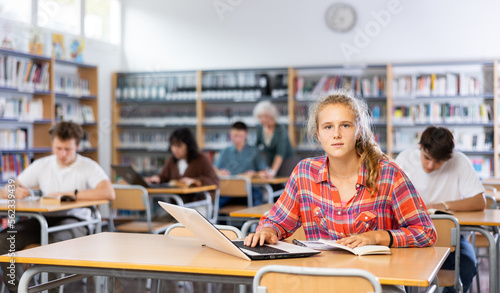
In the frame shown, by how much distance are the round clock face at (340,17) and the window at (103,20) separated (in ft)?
9.85

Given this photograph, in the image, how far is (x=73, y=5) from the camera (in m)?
7.88

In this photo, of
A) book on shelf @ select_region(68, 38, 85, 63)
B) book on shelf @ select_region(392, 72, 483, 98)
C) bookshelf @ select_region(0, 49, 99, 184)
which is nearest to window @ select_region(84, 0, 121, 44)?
book on shelf @ select_region(68, 38, 85, 63)

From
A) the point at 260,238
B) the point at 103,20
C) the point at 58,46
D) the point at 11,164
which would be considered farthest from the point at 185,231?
the point at 103,20

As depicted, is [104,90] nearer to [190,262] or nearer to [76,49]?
[76,49]

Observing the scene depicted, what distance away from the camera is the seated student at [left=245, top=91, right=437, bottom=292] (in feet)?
6.86

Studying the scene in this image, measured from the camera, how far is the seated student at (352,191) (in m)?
2.09

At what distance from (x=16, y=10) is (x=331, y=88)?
3860 mm

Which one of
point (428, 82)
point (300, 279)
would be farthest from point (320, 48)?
point (300, 279)

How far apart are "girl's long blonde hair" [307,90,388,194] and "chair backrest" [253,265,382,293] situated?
0.65 m

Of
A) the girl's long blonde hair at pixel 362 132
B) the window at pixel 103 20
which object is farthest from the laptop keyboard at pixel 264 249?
the window at pixel 103 20

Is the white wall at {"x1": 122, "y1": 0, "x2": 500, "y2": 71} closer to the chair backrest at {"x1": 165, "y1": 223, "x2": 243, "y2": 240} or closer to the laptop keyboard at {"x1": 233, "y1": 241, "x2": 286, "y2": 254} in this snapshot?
the chair backrest at {"x1": 165, "y1": 223, "x2": 243, "y2": 240}

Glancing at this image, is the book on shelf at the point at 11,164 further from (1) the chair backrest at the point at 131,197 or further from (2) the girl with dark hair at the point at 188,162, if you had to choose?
(1) the chair backrest at the point at 131,197

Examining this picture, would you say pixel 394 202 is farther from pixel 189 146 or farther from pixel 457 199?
pixel 189 146

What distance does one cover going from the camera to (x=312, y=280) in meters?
1.53
